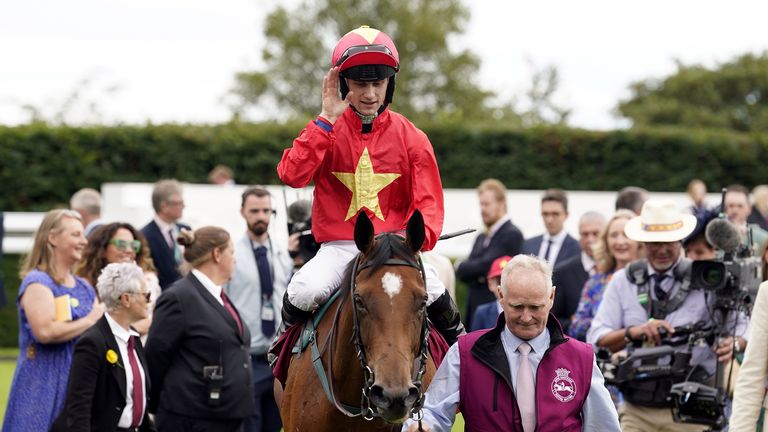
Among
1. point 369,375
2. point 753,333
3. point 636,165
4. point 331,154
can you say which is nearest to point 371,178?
point 331,154

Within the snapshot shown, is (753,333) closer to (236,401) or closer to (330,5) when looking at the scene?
(236,401)

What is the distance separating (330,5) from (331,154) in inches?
1374

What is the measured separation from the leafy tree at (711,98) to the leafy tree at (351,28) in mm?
13665

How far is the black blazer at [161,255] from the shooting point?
9961mm

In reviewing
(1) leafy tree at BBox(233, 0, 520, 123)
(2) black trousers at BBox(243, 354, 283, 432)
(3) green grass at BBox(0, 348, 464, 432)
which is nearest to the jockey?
(2) black trousers at BBox(243, 354, 283, 432)

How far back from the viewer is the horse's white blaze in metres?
4.43

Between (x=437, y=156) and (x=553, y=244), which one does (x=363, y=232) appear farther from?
(x=437, y=156)

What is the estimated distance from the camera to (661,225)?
22.3ft

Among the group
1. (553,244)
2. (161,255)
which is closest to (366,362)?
(161,255)

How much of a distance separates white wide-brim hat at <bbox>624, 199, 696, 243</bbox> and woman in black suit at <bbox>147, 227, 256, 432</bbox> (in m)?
2.57

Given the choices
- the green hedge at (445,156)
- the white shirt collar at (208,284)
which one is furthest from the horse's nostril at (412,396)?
the green hedge at (445,156)

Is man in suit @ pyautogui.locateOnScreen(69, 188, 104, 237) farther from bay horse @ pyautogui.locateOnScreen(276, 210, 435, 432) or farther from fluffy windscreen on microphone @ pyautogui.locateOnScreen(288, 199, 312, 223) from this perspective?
bay horse @ pyautogui.locateOnScreen(276, 210, 435, 432)

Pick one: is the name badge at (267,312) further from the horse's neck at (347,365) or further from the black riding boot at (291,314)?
the horse's neck at (347,365)

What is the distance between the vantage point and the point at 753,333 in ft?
15.8
